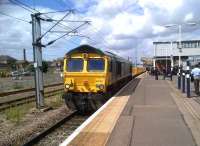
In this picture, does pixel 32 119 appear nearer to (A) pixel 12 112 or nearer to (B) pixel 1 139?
(A) pixel 12 112

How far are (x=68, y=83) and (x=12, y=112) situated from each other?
290 centimetres

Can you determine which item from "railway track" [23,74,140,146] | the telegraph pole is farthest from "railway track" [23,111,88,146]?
the telegraph pole

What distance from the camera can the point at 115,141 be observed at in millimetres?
10188

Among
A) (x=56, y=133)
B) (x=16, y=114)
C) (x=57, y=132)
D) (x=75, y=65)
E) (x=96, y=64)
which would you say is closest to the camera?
(x=56, y=133)

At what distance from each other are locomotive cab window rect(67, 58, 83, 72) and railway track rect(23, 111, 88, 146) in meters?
2.30

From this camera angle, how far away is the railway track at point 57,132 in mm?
13031

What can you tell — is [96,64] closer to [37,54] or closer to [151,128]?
[37,54]

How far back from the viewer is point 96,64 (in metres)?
20.6

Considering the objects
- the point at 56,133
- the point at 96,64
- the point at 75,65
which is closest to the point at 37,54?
the point at 75,65

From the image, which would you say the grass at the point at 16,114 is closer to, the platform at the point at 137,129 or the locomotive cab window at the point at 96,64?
the locomotive cab window at the point at 96,64

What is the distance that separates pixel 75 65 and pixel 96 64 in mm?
1011

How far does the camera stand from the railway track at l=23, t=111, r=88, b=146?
1303cm

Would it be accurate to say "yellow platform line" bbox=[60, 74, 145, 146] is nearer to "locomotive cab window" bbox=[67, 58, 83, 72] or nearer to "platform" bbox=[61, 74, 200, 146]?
"platform" bbox=[61, 74, 200, 146]

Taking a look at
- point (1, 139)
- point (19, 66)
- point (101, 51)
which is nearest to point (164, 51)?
point (19, 66)
